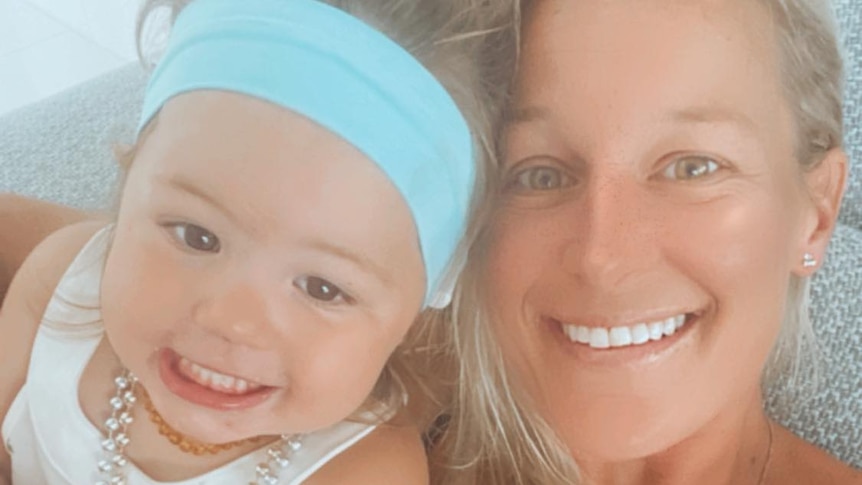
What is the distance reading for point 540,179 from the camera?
964 millimetres

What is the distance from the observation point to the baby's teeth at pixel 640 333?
94cm

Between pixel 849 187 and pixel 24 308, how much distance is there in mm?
970

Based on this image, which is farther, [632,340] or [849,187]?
[849,187]

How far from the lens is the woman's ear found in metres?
1.03

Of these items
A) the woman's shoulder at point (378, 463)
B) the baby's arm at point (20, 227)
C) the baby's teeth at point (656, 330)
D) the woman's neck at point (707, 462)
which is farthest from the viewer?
the baby's arm at point (20, 227)

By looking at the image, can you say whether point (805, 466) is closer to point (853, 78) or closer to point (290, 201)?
point (853, 78)

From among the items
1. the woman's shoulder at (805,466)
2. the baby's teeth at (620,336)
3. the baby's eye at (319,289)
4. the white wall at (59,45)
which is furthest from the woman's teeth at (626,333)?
the white wall at (59,45)

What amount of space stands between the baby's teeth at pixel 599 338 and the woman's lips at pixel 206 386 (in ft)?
0.87

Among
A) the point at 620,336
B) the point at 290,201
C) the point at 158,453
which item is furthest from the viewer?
the point at 158,453

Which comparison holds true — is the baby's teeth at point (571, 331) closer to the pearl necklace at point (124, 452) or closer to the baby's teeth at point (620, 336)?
the baby's teeth at point (620, 336)

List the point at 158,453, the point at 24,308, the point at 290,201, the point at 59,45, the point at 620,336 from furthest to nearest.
→ the point at 59,45 → the point at 24,308 → the point at 158,453 → the point at 620,336 → the point at 290,201

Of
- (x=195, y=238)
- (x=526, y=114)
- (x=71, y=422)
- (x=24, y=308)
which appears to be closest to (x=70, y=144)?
(x=24, y=308)

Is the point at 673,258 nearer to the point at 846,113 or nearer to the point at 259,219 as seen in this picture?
the point at 259,219

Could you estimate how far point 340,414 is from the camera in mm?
926
